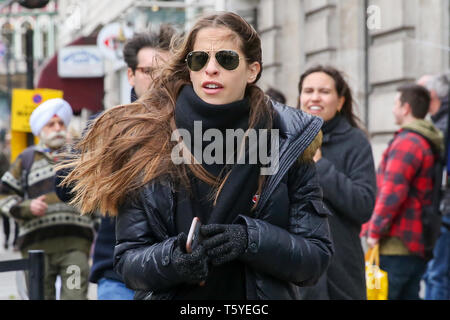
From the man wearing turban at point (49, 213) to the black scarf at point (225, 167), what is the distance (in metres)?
3.07

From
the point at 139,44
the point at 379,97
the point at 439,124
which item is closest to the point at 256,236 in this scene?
the point at 139,44

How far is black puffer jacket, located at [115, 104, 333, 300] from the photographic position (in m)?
2.73

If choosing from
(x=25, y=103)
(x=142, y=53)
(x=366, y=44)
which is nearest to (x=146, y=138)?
(x=142, y=53)

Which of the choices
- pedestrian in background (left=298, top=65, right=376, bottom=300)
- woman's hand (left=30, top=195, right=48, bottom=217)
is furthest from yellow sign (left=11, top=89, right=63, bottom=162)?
pedestrian in background (left=298, top=65, right=376, bottom=300)

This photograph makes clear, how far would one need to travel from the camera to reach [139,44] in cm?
455

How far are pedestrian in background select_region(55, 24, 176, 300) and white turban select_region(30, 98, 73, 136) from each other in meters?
1.34

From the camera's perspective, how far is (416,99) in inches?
252

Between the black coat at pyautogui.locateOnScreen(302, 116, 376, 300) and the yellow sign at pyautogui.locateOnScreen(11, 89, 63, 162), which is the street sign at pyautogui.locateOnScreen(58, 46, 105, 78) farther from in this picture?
the black coat at pyautogui.locateOnScreen(302, 116, 376, 300)

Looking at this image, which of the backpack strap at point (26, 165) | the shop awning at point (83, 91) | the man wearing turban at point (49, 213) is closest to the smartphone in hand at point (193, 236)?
the man wearing turban at point (49, 213)

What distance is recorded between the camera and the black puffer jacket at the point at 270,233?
2732mm

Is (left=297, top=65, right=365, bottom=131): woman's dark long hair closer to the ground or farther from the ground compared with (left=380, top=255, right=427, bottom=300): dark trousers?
farther from the ground

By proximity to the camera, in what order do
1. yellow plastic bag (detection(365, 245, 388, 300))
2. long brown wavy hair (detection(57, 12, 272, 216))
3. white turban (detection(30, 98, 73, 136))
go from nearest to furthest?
long brown wavy hair (detection(57, 12, 272, 216)) → yellow plastic bag (detection(365, 245, 388, 300)) → white turban (detection(30, 98, 73, 136))

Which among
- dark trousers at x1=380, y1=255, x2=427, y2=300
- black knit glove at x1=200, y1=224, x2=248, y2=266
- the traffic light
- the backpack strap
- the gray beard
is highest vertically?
the traffic light
